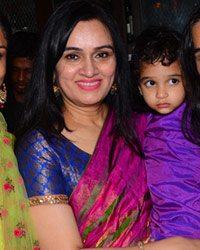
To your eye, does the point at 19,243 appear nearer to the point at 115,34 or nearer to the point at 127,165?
the point at 127,165

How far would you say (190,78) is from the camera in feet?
6.43

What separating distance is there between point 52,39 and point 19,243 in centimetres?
90

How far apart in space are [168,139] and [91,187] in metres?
0.48

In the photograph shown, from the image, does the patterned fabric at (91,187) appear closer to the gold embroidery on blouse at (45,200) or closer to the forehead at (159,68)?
the gold embroidery on blouse at (45,200)

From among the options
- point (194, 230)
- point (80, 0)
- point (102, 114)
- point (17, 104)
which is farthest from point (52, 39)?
point (17, 104)

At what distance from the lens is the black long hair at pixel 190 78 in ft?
6.25

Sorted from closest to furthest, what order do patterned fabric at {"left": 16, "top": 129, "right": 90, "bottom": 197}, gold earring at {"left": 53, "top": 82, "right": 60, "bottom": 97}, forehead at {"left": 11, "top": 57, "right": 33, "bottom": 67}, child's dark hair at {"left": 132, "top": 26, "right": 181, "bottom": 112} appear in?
patterned fabric at {"left": 16, "top": 129, "right": 90, "bottom": 197} < gold earring at {"left": 53, "top": 82, "right": 60, "bottom": 97} < child's dark hair at {"left": 132, "top": 26, "right": 181, "bottom": 112} < forehead at {"left": 11, "top": 57, "right": 33, "bottom": 67}

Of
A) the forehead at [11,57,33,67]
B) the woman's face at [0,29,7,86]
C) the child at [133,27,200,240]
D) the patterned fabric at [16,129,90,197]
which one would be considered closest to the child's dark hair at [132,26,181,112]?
the child at [133,27,200,240]

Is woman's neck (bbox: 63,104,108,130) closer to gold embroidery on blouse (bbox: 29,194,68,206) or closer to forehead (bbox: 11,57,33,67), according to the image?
gold embroidery on blouse (bbox: 29,194,68,206)

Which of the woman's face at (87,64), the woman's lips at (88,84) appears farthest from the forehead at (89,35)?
the woman's lips at (88,84)

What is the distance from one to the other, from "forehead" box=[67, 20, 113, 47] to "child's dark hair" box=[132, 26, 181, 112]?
283 mm

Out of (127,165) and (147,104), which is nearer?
(127,165)

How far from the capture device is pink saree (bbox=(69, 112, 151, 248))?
166 cm

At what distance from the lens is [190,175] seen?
1.78 metres
